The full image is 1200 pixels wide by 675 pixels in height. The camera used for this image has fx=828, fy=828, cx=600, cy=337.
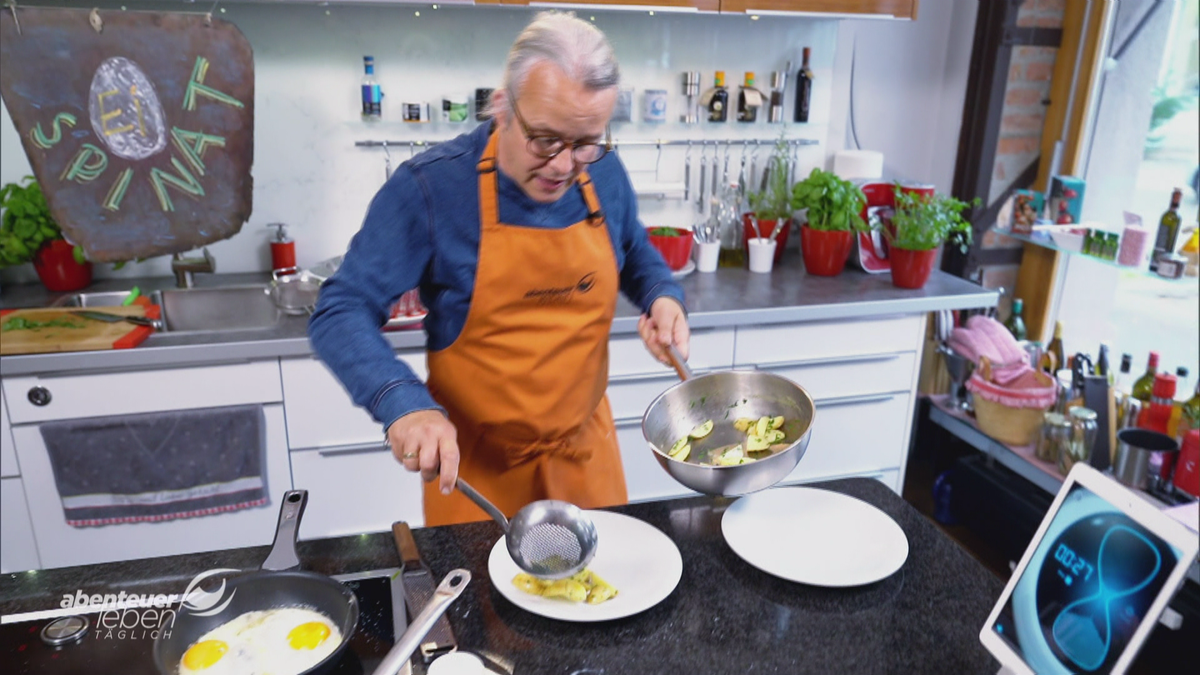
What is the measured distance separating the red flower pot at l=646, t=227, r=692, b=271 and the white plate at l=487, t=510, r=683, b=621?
150cm

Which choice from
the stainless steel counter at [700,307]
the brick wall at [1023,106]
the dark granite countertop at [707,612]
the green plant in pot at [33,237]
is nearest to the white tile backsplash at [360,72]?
the green plant in pot at [33,237]

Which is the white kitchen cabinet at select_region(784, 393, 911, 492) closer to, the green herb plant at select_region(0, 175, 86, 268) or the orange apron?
the orange apron

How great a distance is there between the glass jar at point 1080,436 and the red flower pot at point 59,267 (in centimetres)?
278

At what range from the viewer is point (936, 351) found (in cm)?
285

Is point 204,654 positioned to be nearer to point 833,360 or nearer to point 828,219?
point 833,360

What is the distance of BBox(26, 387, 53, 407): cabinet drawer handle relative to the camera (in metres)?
1.91

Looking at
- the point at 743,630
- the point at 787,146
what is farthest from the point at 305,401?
the point at 787,146

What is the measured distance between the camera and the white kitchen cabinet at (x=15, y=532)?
199cm

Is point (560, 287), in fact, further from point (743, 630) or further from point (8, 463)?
point (8, 463)

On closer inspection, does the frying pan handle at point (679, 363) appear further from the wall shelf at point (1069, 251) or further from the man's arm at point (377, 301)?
the wall shelf at point (1069, 251)

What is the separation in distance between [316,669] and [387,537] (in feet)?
1.17

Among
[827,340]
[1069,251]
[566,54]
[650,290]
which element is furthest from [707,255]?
[566,54]

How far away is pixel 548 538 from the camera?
3.37ft

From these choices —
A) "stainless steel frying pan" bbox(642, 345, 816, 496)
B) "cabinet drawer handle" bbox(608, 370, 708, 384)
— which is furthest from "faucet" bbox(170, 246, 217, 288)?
"stainless steel frying pan" bbox(642, 345, 816, 496)
